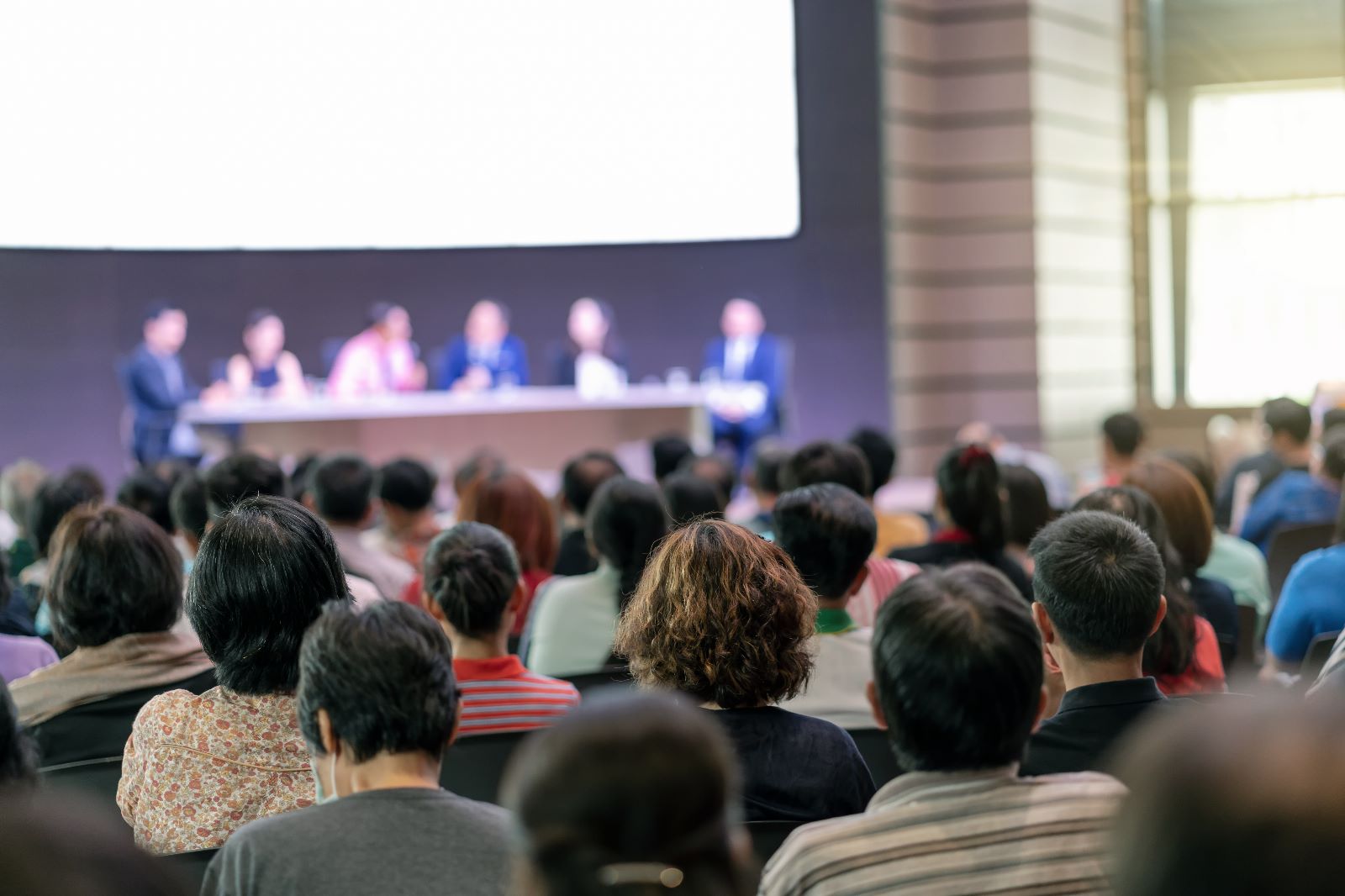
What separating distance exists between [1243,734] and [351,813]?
90 centimetres

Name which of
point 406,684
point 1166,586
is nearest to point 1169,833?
point 406,684

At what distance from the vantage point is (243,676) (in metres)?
1.78

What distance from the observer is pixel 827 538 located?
99.3 inches

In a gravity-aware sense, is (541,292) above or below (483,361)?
above

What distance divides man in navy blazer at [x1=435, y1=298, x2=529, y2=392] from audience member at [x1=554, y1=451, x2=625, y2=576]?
4.79 meters

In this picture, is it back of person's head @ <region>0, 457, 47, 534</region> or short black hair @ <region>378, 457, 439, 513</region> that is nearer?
short black hair @ <region>378, 457, 439, 513</region>

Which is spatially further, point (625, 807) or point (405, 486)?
point (405, 486)

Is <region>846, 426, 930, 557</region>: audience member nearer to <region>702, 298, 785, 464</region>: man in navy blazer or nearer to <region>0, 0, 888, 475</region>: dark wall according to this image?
<region>702, 298, 785, 464</region>: man in navy blazer

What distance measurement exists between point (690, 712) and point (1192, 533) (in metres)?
2.51

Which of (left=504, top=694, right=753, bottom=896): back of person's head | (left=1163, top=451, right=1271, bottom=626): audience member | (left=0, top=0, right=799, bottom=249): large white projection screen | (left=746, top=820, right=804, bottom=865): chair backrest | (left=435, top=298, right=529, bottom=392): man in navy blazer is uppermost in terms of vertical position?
(left=0, top=0, right=799, bottom=249): large white projection screen

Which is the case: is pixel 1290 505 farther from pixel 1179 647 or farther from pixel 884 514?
pixel 1179 647

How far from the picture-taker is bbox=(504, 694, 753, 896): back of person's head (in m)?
0.75

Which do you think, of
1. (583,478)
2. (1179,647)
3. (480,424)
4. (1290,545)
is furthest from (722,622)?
(480,424)

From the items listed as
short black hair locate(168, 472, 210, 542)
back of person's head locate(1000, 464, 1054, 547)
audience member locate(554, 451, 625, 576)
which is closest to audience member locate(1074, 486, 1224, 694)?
back of person's head locate(1000, 464, 1054, 547)
